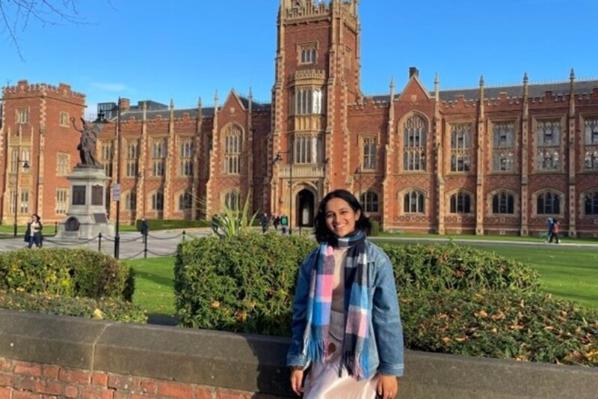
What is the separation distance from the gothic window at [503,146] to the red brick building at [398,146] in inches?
3.3

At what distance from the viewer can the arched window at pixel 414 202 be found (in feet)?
162

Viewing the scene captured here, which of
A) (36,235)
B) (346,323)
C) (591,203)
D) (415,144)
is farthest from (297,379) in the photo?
(415,144)

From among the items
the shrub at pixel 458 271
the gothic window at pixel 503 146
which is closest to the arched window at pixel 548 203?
the gothic window at pixel 503 146

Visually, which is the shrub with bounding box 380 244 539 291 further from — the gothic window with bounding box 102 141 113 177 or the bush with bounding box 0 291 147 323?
the gothic window with bounding box 102 141 113 177

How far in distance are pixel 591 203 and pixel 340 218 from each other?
154 ft

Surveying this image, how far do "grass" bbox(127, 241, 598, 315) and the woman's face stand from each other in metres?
6.89

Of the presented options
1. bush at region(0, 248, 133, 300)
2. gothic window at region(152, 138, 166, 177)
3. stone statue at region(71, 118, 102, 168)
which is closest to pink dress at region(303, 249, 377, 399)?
bush at region(0, 248, 133, 300)

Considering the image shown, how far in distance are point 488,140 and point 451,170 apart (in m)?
3.86

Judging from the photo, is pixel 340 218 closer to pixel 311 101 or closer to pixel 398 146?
pixel 398 146

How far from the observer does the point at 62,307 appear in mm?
5559

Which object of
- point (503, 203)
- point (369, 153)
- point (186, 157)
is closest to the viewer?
point (503, 203)

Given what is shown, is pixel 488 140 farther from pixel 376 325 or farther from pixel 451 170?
pixel 376 325

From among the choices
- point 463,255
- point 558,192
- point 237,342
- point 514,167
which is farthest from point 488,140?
point 237,342

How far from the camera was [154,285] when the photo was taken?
13961 millimetres
